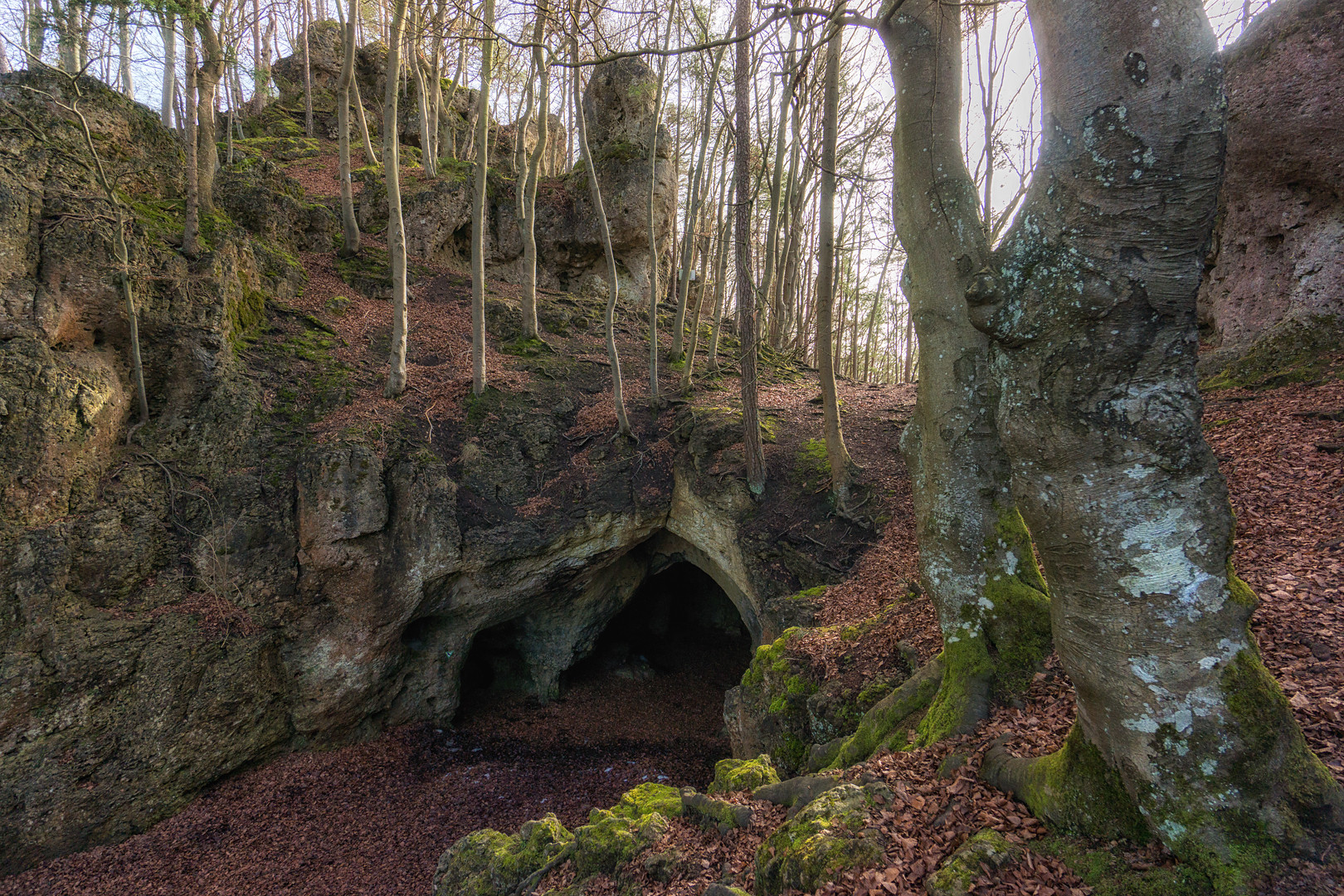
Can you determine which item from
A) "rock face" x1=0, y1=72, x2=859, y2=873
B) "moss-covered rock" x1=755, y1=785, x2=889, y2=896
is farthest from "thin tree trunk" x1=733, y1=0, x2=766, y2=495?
"moss-covered rock" x1=755, y1=785, x2=889, y2=896

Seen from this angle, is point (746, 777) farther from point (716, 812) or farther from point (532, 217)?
point (532, 217)

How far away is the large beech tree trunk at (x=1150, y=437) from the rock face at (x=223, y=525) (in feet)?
20.8

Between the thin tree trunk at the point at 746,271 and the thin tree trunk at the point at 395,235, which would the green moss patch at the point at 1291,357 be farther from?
the thin tree trunk at the point at 395,235

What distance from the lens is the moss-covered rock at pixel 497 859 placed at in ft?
14.5

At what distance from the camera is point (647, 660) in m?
13.2

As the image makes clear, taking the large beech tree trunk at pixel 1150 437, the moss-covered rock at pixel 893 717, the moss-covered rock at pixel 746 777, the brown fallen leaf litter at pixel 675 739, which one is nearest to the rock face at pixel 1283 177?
the brown fallen leaf litter at pixel 675 739

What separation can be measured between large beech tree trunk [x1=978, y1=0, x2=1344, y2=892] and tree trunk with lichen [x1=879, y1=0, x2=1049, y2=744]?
1.55m

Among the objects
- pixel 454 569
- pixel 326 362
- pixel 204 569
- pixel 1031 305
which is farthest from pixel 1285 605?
pixel 326 362

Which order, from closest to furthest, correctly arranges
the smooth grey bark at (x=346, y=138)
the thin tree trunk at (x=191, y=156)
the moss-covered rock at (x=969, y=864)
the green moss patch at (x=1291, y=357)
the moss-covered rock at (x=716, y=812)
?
the moss-covered rock at (x=969, y=864) → the moss-covered rock at (x=716, y=812) → the green moss patch at (x=1291, y=357) → the thin tree trunk at (x=191, y=156) → the smooth grey bark at (x=346, y=138)

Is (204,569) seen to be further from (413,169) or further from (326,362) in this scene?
(413,169)

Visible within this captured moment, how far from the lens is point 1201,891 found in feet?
6.37

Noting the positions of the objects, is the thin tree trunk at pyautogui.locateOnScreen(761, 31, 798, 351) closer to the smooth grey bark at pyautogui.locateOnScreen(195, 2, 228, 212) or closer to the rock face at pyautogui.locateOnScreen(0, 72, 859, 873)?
the rock face at pyautogui.locateOnScreen(0, 72, 859, 873)

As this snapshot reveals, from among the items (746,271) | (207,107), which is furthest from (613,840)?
(207,107)

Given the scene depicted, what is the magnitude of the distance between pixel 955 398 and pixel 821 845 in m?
2.76
